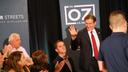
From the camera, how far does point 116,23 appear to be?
3070 mm

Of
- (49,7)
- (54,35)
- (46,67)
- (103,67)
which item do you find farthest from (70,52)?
(103,67)

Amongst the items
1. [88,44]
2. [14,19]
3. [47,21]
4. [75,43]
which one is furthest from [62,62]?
[14,19]

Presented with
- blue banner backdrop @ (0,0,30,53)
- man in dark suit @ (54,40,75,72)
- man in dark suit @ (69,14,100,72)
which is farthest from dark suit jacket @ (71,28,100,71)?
blue banner backdrop @ (0,0,30,53)

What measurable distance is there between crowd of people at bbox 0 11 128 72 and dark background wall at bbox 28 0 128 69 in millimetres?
550

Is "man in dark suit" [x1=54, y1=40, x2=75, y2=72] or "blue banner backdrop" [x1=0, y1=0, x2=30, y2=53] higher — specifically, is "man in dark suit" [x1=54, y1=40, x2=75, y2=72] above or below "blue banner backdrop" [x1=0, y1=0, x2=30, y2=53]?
below

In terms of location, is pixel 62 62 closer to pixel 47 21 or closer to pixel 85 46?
pixel 85 46

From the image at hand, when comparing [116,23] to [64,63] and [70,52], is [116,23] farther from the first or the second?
[70,52]

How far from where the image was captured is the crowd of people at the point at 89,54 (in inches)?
121

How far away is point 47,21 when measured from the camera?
6.67 meters

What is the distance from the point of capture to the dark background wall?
6637 millimetres

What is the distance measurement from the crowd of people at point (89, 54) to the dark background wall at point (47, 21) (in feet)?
1.80

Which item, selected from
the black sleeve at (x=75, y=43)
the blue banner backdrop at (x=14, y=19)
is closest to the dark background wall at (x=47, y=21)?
the blue banner backdrop at (x=14, y=19)

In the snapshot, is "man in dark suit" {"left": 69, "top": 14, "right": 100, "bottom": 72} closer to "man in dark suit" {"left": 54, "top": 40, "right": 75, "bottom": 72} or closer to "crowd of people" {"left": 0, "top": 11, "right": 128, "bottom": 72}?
"crowd of people" {"left": 0, "top": 11, "right": 128, "bottom": 72}

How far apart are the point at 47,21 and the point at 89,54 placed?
4.57ft
